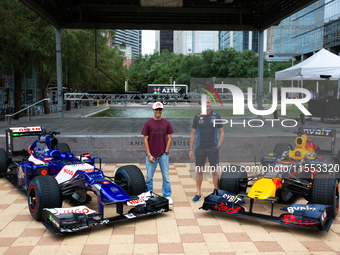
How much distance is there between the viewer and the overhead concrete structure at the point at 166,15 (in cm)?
1459

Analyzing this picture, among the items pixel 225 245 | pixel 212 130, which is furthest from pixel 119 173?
pixel 225 245

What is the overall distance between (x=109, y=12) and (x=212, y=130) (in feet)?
37.8

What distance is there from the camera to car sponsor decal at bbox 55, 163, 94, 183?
5681 mm

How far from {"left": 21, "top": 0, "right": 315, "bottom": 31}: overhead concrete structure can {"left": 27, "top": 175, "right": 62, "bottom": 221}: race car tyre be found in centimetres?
1085

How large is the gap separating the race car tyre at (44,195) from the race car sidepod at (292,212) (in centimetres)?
240

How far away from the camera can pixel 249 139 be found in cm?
955

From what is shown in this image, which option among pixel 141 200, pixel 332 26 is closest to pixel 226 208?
pixel 141 200

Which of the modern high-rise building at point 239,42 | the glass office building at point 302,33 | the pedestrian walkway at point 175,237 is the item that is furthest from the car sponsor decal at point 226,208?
the glass office building at point 302,33

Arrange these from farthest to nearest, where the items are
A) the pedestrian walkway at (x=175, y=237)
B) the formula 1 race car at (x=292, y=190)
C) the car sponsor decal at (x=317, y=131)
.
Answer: the car sponsor decal at (x=317, y=131) < the formula 1 race car at (x=292, y=190) < the pedestrian walkway at (x=175, y=237)

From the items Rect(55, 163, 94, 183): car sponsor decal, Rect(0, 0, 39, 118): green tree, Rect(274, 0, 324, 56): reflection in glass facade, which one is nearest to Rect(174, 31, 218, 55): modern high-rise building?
Rect(274, 0, 324, 56): reflection in glass facade

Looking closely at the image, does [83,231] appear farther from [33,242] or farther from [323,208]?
[323,208]

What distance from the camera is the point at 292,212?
4.71 meters

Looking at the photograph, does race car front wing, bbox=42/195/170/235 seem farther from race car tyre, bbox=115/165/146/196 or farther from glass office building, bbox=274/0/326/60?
glass office building, bbox=274/0/326/60

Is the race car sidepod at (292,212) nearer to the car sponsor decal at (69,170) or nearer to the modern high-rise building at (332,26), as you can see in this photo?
the car sponsor decal at (69,170)
